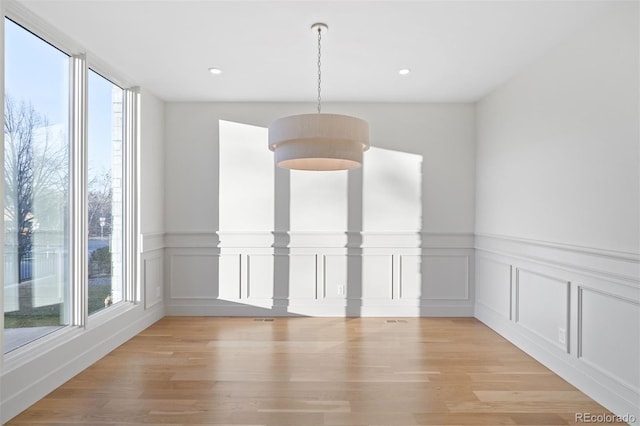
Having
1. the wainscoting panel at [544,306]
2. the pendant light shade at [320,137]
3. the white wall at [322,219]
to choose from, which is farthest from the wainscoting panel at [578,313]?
the pendant light shade at [320,137]

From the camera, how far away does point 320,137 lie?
207 centimetres

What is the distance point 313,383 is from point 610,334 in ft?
6.41

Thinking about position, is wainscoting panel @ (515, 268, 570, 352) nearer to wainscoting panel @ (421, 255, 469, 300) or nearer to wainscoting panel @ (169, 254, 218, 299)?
wainscoting panel @ (421, 255, 469, 300)

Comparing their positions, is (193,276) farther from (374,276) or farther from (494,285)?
(494,285)

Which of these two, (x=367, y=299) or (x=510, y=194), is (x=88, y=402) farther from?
(x=510, y=194)

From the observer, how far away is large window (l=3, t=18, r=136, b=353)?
2322 mm

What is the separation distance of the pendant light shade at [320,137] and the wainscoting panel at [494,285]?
2.32m

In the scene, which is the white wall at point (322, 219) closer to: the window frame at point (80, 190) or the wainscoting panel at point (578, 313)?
the window frame at point (80, 190)

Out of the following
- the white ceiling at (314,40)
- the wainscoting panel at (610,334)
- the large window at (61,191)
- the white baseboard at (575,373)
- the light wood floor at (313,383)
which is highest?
the white ceiling at (314,40)

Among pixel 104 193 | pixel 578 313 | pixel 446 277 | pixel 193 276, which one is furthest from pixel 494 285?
pixel 104 193

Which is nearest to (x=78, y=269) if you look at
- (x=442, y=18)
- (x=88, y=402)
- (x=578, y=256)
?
(x=88, y=402)

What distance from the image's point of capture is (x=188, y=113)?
14.3 feet

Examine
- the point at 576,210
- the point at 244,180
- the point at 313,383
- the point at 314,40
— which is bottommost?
the point at 313,383

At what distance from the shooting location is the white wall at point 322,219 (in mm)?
4332
